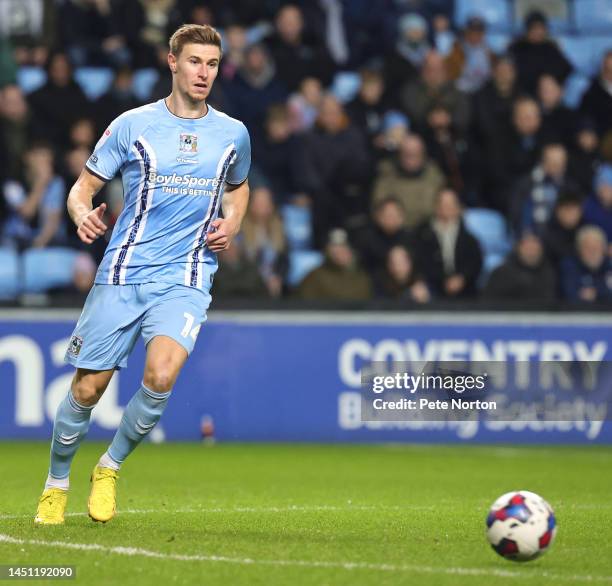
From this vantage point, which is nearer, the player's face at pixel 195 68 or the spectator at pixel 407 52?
the player's face at pixel 195 68

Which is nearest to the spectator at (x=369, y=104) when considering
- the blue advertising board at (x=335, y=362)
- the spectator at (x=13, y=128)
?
the blue advertising board at (x=335, y=362)

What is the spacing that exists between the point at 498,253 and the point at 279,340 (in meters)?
3.69

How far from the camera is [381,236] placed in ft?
Result: 50.2

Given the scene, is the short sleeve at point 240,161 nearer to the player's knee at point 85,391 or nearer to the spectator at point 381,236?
the player's knee at point 85,391

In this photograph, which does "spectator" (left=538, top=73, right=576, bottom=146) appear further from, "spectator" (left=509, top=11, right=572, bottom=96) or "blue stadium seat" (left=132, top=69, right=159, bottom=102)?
"blue stadium seat" (left=132, top=69, right=159, bottom=102)

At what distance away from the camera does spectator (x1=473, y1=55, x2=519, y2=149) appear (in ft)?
55.6

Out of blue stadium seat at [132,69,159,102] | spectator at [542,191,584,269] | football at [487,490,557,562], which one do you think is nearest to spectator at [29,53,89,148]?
blue stadium seat at [132,69,159,102]

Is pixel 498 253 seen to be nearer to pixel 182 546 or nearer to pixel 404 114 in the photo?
pixel 404 114

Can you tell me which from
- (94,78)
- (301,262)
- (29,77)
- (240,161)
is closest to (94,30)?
(94,78)

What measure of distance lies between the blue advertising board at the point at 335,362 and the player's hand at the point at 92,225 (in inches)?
272

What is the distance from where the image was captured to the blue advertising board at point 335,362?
46.2 feet

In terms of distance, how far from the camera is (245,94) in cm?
1681

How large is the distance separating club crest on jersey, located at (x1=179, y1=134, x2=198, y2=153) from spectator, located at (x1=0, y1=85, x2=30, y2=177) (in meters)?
8.29

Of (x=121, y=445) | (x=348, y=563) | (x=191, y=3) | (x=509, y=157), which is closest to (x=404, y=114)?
(x=509, y=157)
